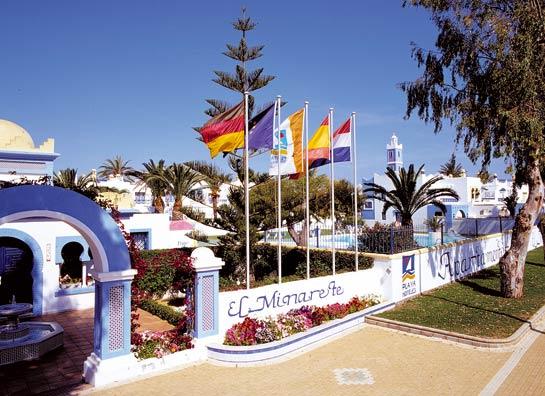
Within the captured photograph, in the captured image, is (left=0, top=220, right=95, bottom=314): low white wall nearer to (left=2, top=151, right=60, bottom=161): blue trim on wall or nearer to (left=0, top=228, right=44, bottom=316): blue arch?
(left=0, top=228, right=44, bottom=316): blue arch

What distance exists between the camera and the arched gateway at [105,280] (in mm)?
7719

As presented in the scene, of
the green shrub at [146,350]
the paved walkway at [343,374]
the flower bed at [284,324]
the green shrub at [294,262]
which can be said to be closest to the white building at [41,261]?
the paved walkway at [343,374]

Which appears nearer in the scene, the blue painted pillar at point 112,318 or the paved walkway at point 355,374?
the paved walkway at point 355,374

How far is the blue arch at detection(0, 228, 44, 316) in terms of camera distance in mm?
13032

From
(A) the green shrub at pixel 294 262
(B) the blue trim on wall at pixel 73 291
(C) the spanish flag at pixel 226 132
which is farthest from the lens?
(A) the green shrub at pixel 294 262

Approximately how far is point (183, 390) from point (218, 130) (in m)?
5.99

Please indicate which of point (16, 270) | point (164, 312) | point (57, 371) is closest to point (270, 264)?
point (164, 312)

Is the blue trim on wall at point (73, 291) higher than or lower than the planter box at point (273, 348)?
higher

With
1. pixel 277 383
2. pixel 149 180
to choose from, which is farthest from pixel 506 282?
pixel 149 180

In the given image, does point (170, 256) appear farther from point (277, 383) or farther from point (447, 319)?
point (447, 319)

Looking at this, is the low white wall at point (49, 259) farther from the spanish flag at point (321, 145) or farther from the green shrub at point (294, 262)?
the spanish flag at point (321, 145)

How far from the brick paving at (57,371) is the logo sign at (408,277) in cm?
756

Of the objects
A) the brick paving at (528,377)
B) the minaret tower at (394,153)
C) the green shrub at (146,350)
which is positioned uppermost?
the minaret tower at (394,153)

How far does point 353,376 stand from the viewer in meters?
8.35
